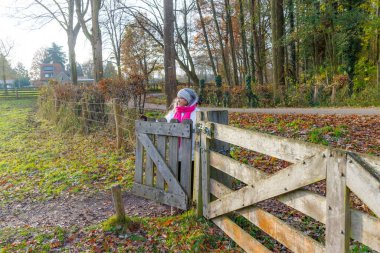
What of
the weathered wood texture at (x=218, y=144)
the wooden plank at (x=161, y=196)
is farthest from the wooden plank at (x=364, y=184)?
the wooden plank at (x=161, y=196)

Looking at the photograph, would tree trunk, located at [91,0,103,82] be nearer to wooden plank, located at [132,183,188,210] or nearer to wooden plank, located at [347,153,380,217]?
wooden plank, located at [132,183,188,210]

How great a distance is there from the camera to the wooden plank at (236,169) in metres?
3.27

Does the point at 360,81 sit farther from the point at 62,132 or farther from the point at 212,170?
the point at 212,170

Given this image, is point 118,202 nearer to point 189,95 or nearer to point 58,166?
point 189,95

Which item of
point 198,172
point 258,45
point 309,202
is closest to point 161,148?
point 198,172

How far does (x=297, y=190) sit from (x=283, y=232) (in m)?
0.47

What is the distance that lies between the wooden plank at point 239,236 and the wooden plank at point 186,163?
0.65 metres

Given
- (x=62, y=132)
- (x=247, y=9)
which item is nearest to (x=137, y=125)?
(x=62, y=132)

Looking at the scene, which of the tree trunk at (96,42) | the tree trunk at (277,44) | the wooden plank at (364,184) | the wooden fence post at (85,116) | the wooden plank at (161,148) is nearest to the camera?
the wooden plank at (364,184)

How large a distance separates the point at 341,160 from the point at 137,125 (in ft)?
11.9

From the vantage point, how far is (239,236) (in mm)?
3664

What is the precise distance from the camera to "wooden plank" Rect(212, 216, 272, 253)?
337cm

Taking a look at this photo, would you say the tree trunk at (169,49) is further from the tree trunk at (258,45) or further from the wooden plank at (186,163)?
the tree trunk at (258,45)

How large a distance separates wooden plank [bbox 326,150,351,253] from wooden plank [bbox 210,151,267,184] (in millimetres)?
837
